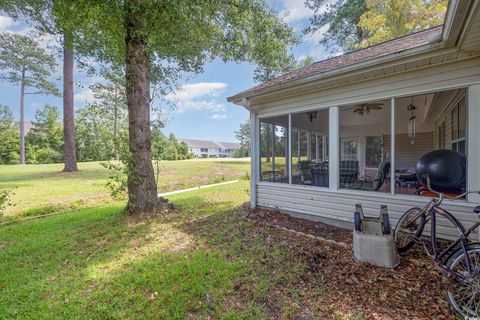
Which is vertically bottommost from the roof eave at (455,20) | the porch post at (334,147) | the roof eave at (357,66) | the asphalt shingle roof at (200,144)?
the porch post at (334,147)

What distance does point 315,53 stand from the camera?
19438mm

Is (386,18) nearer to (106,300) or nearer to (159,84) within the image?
(159,84)

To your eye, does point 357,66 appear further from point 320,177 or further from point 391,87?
point 320,177

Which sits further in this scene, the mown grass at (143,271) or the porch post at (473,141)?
the porch post at (473,141)

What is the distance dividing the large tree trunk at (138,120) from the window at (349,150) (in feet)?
30.1

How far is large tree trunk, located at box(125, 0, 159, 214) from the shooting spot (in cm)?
578

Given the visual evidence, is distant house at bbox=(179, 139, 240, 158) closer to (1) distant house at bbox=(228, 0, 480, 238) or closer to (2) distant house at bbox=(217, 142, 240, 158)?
(2) distant house at bbox=(217, 142, 240, 158)

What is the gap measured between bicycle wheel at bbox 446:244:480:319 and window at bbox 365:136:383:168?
27.7 ft

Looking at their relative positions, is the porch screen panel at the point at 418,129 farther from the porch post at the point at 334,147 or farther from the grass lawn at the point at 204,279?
the grass lawn at the point at 204,279

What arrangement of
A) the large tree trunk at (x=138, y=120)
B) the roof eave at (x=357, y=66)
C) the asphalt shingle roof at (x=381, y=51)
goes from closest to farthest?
the roof eave at (x=357, y=66), the asphalt shingle roof at (x=381, y=51), the large tree trunk at (x=138, y=120)

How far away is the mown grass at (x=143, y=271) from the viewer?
8.64ft

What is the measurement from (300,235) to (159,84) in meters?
8.50

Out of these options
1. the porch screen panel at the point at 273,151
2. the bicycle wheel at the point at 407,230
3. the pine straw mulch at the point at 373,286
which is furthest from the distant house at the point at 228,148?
the pine straw mulch at the point at 373,286

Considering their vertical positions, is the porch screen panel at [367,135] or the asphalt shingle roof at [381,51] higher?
the asphalt shingle roof at [381,51]
